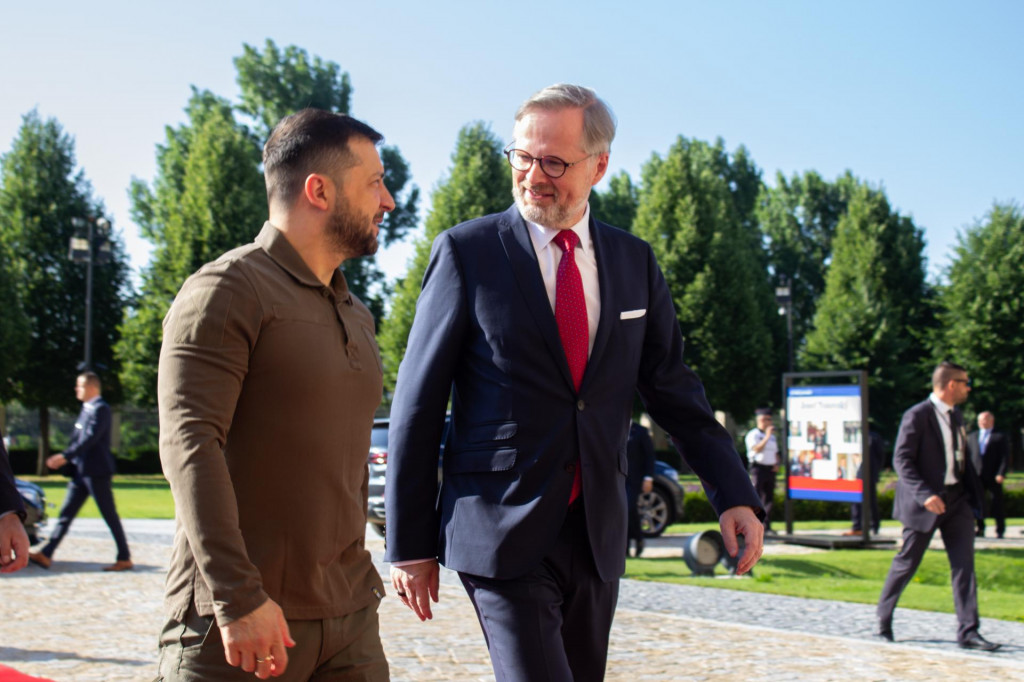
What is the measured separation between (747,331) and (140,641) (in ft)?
138

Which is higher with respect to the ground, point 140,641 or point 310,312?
point 310,312

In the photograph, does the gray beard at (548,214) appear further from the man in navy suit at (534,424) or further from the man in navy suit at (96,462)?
the man in navy suit at (96,462)

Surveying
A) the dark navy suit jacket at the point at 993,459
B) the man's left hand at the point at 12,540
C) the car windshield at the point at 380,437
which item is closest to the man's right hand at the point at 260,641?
the man's left hand at the point at 12,540

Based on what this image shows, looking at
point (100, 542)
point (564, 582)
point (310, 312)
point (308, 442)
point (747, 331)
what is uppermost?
point (747, 331)

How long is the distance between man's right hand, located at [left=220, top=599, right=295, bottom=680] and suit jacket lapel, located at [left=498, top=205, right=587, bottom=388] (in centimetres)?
113

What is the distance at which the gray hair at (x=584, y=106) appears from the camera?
11.5 feet

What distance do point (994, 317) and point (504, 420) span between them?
159 feet

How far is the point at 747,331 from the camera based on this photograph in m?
48.1

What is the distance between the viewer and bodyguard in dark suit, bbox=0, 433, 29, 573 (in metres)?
3.60

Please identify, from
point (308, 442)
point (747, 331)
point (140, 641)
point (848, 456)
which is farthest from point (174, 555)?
point (747, 331)

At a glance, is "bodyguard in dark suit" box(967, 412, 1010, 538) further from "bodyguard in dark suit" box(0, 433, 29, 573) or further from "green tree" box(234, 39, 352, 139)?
"green tree" box(234, 39, 352, 139)

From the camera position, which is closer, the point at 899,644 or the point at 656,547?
the point at 899,644

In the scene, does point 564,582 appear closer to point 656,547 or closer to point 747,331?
point 656,547

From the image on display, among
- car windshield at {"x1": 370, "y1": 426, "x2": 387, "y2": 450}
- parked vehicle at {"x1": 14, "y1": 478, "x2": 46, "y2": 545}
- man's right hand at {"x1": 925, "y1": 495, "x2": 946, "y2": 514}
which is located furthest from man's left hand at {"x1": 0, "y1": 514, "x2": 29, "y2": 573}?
car windshield at {"x1": 370, "y1": 426, "x2": 387, "y2": 450}
